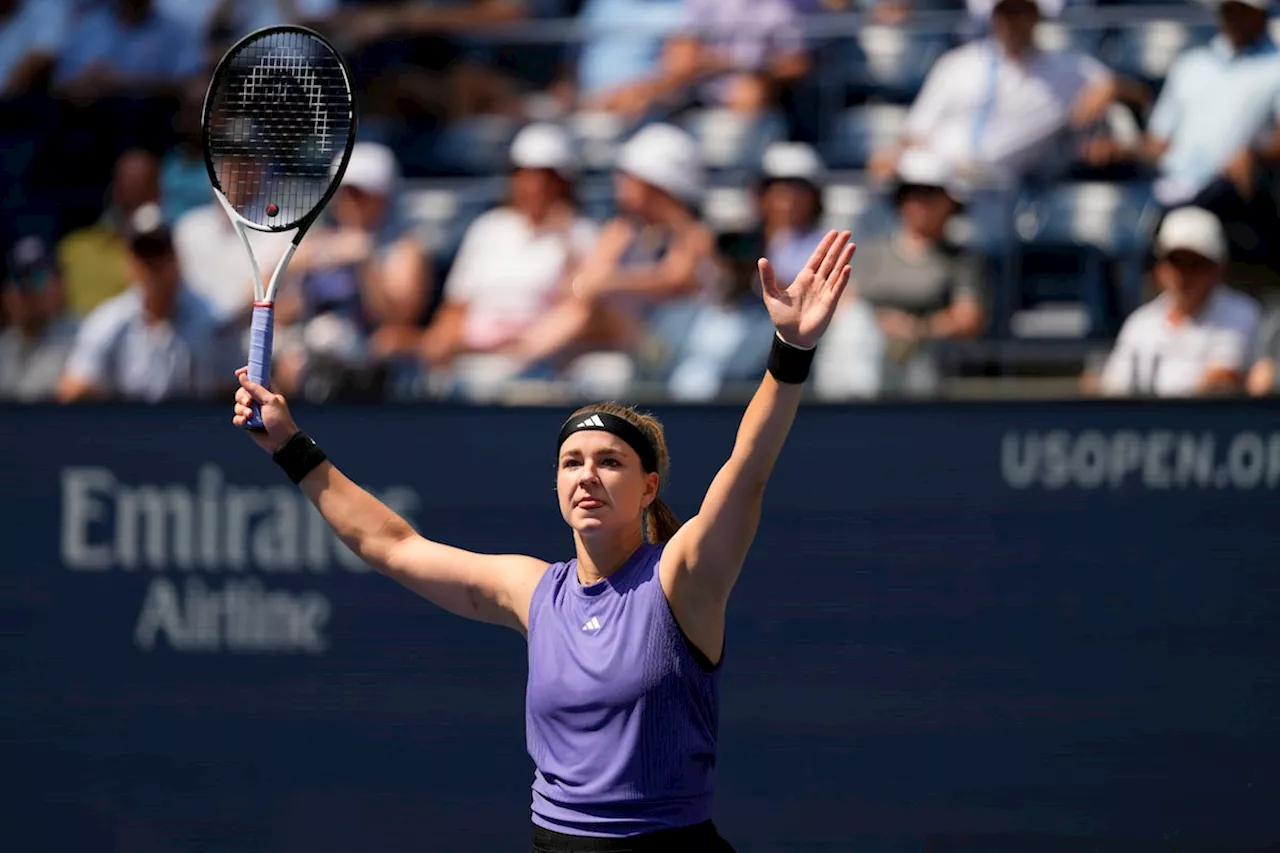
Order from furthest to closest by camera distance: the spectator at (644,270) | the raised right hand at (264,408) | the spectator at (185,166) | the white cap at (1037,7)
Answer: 1. the spectator at (185,166)
2. the white cap at (1037,7)
3. the spectator at (644,270)
4. the raised right hand at (264,408)

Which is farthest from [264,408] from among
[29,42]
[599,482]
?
[29,42]

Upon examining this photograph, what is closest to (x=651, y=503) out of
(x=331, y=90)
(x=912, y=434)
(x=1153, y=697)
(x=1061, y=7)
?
(x=331, y=90)

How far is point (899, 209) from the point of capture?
239 inches

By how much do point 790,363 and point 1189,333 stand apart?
2.76m

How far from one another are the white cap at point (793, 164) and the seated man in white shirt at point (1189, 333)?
1.20m

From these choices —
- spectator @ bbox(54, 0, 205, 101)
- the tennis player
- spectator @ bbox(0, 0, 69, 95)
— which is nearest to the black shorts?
the tennis player

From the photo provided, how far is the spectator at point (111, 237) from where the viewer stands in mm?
6660

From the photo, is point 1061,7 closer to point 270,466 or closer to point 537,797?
point 270,466

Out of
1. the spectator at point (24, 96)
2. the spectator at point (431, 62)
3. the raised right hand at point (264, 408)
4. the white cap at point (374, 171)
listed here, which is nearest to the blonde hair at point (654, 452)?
the raised right hand at point (264, 408)

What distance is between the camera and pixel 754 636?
5.86 metres

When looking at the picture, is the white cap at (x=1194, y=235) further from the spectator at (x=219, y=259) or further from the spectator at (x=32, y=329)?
the spectator at (x=32, y=329)

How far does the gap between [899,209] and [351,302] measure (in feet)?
6.27

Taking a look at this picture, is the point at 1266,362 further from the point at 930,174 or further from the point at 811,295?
the point at 811,295

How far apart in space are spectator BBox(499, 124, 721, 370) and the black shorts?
2.55m
